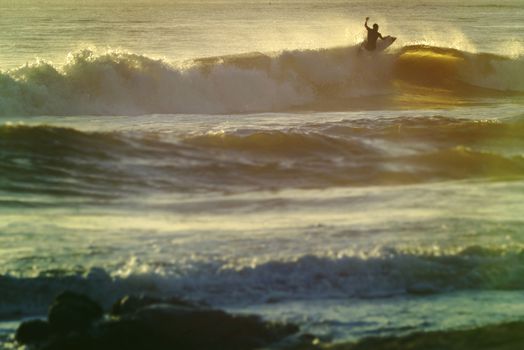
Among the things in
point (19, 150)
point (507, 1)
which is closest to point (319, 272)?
point (19, 150)

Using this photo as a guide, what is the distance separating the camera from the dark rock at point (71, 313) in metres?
6.62

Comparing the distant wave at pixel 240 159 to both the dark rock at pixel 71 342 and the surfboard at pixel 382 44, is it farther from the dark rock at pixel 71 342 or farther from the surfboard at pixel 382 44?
the surfboard at pixel 382 44

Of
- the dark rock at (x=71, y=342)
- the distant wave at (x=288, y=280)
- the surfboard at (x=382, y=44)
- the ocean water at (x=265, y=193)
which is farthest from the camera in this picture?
the surfboard at (x=382, y=44)

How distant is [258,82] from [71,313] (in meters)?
21.8

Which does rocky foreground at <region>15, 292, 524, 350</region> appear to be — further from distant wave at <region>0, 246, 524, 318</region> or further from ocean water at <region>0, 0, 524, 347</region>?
distant wave at <region>0, 246, 524, 318</region>

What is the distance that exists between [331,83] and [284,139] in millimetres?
13462

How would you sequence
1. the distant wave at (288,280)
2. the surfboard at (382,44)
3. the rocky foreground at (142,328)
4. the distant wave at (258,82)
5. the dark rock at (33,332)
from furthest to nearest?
the surfboard at (382,44), the distant wave at (258,82), the distant wave at (288,280), the dark rock at (33,332), the rocky foreground at (142,328)

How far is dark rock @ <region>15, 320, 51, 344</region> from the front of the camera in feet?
21.7

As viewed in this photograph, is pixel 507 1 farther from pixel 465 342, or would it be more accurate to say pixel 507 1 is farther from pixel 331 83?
pixel 465 342

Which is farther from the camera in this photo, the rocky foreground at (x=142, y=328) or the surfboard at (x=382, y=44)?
the surfboard at (x=382, y=44)

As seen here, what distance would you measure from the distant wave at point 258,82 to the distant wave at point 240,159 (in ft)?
22.8

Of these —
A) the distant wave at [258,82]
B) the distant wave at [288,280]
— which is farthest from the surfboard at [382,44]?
the distant wave at [288,280]

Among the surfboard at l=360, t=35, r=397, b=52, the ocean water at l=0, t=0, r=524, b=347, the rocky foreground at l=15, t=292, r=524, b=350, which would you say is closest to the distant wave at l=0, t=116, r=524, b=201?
the ocean water at l=0, t=0, r=524, b=347

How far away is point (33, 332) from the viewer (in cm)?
667
